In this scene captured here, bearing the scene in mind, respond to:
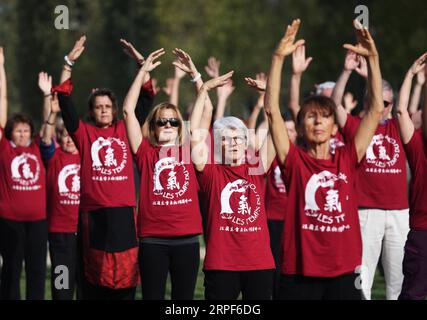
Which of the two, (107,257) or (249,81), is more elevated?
(249,81)

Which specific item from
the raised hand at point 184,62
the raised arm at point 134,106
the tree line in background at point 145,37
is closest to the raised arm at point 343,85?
the raised hand at point 184,62

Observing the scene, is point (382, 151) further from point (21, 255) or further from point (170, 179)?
point (21, 255)

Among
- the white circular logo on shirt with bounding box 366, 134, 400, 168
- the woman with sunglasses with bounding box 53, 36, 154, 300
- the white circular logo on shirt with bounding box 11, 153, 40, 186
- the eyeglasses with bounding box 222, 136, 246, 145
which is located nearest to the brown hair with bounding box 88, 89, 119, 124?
the woman with sunglasses with bounding box 53, 36, 154, 300

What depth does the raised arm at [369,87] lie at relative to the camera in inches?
279

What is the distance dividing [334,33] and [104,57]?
46.2ft

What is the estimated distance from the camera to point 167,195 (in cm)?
907

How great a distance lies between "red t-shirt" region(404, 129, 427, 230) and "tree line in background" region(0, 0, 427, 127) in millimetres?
35041

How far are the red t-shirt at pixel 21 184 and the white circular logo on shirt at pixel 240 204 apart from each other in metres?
3.45

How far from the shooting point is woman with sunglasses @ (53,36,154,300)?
9.65 metres

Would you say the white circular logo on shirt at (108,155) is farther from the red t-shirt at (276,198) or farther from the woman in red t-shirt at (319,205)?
the woman in red t-shirt at (319,205)
